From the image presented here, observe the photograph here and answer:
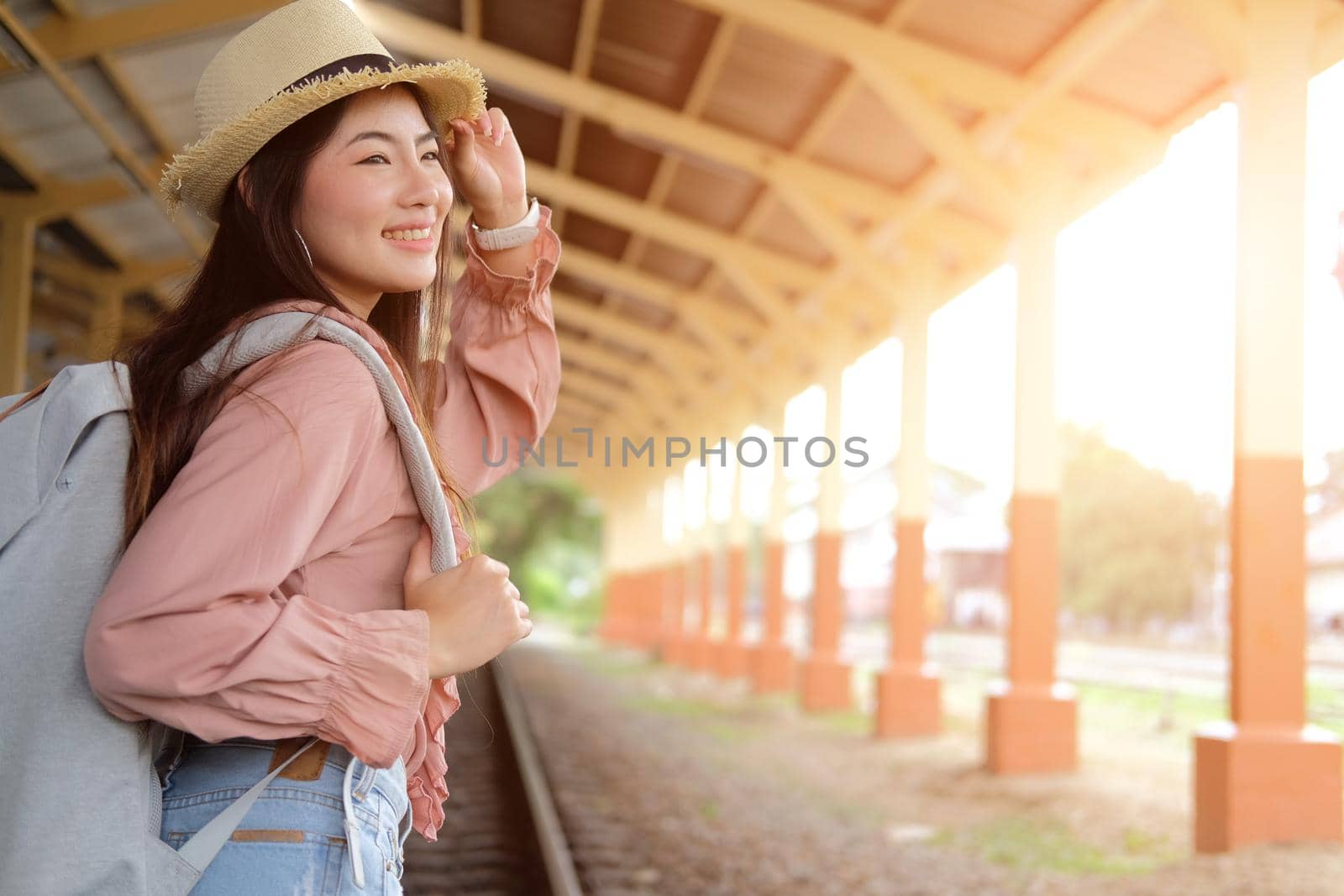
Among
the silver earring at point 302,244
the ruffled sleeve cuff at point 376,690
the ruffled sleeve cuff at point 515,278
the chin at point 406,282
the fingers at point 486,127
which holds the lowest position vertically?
the ruffled sleeve cuff at point 376,690

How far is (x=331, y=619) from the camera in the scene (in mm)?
1012

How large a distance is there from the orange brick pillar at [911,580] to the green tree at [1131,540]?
836cm

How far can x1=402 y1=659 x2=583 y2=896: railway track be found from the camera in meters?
4.96

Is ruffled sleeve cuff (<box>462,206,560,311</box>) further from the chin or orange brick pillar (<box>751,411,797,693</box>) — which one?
orange brick pillar (<box>751,411,797,693</box>)

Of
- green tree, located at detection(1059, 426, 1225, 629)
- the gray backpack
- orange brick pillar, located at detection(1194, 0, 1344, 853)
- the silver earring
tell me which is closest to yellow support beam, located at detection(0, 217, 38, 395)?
orange brick pillar, located at detection(1194, 0, 1344, 853)

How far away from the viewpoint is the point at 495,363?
5.01 ft

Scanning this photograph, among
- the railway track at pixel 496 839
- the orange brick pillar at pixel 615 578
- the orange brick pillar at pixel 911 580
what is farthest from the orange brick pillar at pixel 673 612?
the railway track at pixel 496 839

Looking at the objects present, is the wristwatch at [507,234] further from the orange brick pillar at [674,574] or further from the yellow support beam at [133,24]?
the orange brick pillar at [674,574]

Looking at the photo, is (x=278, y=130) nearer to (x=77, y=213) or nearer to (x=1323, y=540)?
(x=77, y=213)

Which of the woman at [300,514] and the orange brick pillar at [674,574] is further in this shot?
the orange brick pillar at [674,574]

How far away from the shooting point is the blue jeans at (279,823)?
1.03 m

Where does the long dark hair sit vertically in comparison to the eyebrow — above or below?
below

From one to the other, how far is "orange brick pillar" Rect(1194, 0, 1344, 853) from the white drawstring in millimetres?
5709

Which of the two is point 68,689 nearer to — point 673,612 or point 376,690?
point 376,690
